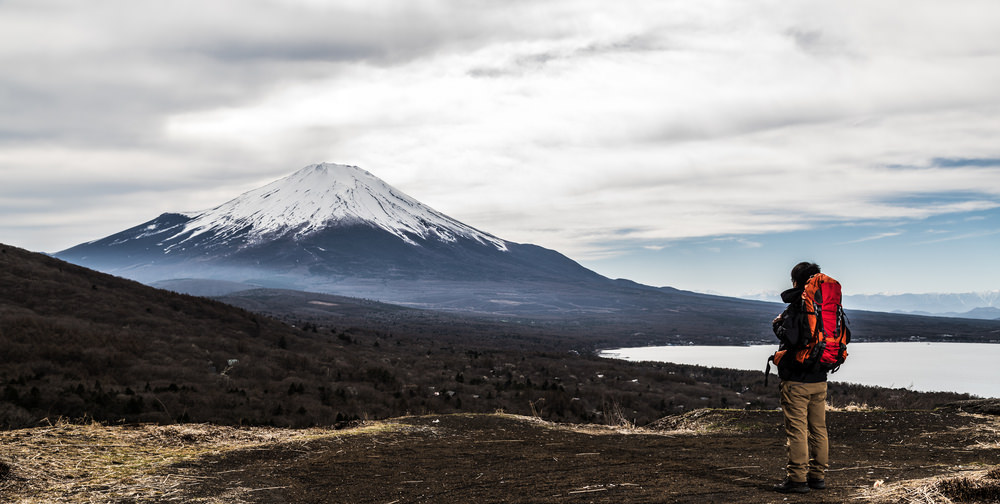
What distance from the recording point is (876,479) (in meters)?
7.20

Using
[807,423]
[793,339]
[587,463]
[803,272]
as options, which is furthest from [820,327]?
[587,463]

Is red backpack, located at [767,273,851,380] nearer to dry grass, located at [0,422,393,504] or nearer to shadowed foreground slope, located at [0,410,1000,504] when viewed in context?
shadowed foreground slope, located at [0,410,1000,504]

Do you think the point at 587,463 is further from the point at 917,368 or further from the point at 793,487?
the point at 917,368

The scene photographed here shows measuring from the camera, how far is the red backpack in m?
7.23

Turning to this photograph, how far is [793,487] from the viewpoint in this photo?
6.87 meters

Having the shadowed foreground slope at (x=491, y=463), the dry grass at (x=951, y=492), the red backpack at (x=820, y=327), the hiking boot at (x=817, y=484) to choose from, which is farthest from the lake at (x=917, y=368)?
the dry grass at (x=951, y=492)

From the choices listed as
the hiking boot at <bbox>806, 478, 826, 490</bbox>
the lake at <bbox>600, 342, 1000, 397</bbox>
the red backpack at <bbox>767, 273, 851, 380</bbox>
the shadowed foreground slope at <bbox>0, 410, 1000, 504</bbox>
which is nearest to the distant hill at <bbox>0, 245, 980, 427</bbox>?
the shadowed foreground slope at <bbox>0, 410, 1000, 504</bbox>

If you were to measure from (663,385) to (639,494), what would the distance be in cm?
3933

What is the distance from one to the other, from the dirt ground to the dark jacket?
1.25 m

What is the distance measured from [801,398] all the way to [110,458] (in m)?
9.27

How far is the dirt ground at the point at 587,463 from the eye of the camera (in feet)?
23.7

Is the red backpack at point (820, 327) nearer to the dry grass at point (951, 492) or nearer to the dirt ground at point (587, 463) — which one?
the dirt ground at point (587, 463)

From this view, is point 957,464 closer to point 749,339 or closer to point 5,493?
point 5,493

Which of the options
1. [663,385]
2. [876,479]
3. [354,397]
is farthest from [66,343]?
[663,385]
